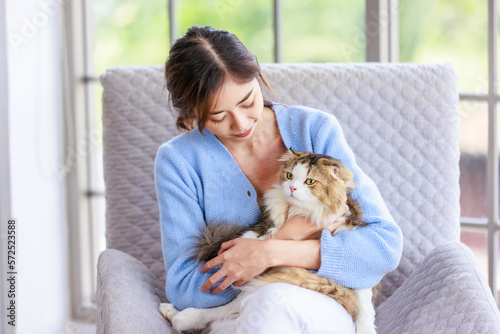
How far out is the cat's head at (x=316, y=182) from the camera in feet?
4.52

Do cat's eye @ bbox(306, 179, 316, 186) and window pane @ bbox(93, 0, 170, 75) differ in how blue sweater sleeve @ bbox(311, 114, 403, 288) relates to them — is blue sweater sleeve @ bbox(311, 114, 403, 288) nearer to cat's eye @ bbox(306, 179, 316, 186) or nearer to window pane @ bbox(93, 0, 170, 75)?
cat's eye @ bbox(306, 179, 316, 186)

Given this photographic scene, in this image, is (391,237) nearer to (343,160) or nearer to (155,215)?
(343,160)

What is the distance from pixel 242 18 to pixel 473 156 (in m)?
1.02

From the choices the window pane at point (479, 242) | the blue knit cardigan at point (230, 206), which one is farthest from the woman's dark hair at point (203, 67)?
the window pane at point (479, 242)

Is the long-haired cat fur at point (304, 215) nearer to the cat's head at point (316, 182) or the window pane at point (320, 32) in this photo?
the cat's head at point (316, 182)

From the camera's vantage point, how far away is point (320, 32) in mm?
2236

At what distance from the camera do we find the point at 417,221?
5.69 feet

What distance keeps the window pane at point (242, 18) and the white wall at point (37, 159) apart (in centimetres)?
52

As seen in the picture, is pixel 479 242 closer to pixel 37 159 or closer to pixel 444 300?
pixel 444 300

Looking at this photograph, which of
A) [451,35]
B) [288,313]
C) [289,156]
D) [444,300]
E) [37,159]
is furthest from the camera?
[37,159]

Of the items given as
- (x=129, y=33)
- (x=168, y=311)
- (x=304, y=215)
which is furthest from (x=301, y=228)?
(x=129, y=33)

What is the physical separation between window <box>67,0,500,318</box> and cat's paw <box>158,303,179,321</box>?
1.10 metres

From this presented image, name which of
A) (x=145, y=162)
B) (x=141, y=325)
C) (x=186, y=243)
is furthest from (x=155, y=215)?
(x=141, y=325)

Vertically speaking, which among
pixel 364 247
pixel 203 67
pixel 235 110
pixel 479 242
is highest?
pixel 203 67
